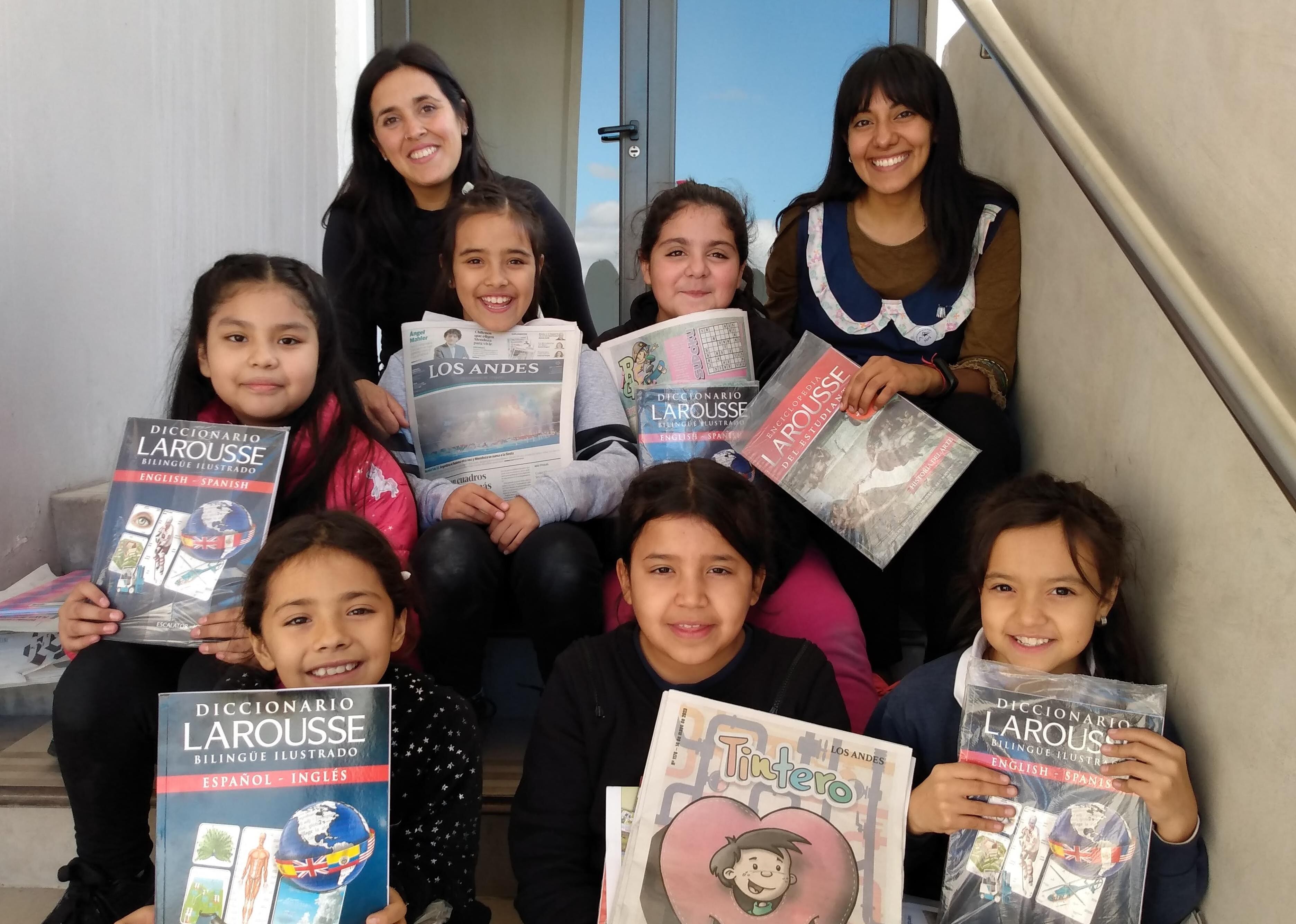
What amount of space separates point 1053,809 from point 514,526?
86cm

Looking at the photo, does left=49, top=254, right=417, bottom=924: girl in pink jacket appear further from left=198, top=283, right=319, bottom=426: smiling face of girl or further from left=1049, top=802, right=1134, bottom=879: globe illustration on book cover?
left=1049, top=802, right=1134, bottom=879: globe illustration on book cover

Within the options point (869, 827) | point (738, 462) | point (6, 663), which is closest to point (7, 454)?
point (6, 663)

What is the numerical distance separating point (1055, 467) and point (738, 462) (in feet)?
1.65

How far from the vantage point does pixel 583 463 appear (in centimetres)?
172

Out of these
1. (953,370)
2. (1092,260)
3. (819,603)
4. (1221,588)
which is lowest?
(819,603)

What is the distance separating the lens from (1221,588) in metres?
1.11

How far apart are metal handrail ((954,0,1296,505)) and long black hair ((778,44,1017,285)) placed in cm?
32

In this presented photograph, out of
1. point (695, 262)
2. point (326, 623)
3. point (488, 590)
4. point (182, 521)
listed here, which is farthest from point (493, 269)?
point (326, 623)

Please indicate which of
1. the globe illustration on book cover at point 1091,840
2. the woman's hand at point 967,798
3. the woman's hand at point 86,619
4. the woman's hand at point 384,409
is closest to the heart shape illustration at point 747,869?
the woman's hand at point 967,798

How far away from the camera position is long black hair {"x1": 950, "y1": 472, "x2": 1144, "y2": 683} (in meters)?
1.24

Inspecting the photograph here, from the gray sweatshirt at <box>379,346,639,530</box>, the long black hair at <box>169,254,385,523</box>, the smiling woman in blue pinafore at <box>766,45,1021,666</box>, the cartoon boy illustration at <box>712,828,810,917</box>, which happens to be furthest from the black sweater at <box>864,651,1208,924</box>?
the long black hair at <box>169,254,385,523</box>

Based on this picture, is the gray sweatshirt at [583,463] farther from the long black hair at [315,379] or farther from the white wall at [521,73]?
the white wall at [521,73]

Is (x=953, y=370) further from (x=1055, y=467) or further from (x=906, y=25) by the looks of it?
(x=906, y=25)

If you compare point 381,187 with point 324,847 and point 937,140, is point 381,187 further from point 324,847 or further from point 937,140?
point 324,847
